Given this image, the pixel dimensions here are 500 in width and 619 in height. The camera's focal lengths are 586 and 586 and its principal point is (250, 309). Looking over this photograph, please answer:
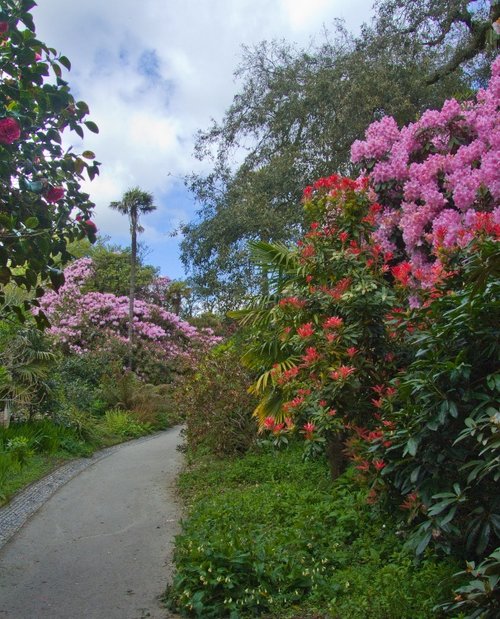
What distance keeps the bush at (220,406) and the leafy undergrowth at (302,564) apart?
3309 millimetres

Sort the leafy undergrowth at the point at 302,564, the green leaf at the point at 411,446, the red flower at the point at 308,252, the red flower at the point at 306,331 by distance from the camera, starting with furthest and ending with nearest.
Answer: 1. the red flower at the point at 308,252
2. the red flower at the point at 306,331
3. the leafy undergrowth at the point at 302,564
4. the green leaf at the point at 411,446

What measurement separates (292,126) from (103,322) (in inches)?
454

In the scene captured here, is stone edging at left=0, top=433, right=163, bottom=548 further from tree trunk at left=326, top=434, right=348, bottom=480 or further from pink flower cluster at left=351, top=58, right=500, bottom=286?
pink flower cluster at left=351, top=58, right=500, bottom=286

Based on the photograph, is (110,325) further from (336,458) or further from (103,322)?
(336,458)

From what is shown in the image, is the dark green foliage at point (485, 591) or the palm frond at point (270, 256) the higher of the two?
the palm frond at point (270, 256)

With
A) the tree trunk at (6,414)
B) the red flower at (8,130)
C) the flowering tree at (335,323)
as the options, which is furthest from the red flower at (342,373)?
the tree trunk at (6,414)

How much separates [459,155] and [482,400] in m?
3.67

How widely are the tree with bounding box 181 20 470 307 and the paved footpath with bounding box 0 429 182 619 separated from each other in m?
5.37

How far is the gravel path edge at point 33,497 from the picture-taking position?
6.54m

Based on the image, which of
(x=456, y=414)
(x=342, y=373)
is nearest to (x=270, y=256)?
(x=342, y=373)

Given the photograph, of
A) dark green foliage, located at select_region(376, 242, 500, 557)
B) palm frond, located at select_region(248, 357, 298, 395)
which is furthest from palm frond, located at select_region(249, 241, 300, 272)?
dark green foliage, located at select_region(376, 242, 500, 557)

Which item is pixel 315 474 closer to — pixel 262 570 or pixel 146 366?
pixel 262 570

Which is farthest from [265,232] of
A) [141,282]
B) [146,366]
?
[141,282]

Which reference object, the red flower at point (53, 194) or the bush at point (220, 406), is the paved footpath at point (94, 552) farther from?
the red flower at point (53, 194)
